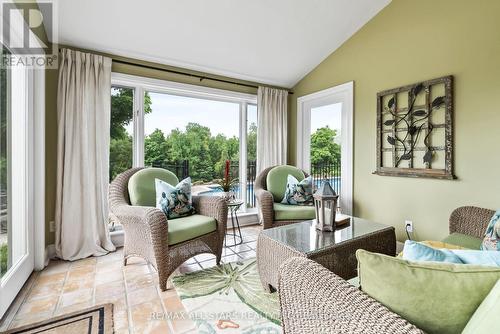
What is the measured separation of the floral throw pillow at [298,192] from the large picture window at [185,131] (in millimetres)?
926

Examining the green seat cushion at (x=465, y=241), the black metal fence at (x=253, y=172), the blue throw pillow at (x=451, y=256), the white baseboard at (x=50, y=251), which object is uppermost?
the black metal fence at (x=253, y=172)

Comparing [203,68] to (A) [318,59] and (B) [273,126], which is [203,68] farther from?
(A) [318,59]

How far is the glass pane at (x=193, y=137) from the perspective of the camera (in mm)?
3178

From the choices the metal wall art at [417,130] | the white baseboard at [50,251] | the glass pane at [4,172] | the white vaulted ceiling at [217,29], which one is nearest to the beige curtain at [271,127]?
the white vaulted ceiling at [217,29]

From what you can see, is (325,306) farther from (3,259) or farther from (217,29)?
(217,29)

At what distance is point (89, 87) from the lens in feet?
8.66

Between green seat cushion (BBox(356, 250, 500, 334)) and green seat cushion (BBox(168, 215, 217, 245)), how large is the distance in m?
1.61

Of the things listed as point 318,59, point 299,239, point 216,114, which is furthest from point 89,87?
point 318,59

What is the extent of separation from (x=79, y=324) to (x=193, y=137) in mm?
2348

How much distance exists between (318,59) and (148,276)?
10.8 feet

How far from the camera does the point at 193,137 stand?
3453mm

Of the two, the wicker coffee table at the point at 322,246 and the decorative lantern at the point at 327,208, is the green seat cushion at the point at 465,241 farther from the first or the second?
the decorative lantern at the point at 327,208

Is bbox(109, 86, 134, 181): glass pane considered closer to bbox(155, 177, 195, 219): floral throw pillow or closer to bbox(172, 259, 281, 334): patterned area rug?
bbox(155, 177, 195, 219): floral throw pillow

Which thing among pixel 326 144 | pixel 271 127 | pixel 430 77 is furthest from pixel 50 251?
pixel 430 77
